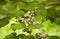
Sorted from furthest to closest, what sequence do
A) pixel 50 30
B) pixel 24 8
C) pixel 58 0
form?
pixel 58 0 < pixel 50 30 < pixel 24 8

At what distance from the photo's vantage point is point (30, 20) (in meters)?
0.81

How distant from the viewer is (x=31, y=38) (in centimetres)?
81

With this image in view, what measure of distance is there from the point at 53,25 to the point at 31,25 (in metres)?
0.33

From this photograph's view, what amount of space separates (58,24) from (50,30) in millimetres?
81

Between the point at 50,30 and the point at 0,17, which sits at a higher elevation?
the point at 0,17

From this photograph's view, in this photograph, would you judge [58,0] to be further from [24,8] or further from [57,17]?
[24,8]

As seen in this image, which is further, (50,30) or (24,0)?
(24,0)

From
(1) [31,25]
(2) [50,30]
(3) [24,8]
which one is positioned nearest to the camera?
(1) [31,25]

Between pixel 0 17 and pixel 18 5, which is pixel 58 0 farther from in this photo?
pixel 0 17

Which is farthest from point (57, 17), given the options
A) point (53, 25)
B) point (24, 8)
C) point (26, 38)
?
point (26, 38)

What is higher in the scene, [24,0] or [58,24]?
[24,0]

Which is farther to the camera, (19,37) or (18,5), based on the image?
(18,5)

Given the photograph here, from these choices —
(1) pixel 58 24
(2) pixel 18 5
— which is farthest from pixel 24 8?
(1) pixel 58 24

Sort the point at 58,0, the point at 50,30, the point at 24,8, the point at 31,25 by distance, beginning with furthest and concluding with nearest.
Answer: the point at 58,0, the point at 50,30, the point at 24,8, the point at 31,25
